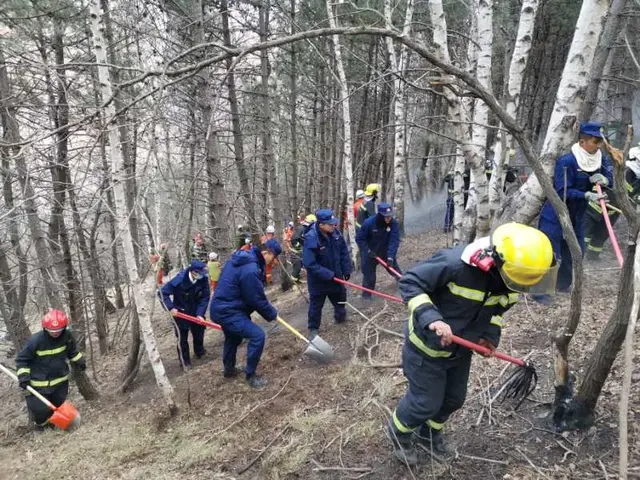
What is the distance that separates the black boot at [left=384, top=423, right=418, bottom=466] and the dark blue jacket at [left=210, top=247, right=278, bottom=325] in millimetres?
2675

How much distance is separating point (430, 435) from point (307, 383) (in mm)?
2105

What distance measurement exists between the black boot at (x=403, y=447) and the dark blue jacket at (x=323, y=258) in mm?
3101

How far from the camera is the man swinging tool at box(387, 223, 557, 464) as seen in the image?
9.04ft

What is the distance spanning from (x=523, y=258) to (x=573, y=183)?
10.5 feet

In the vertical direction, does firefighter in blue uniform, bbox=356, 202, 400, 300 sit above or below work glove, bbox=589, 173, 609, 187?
below

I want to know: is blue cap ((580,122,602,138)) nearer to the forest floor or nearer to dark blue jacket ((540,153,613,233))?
dark blue jacket ((540,153,613,233))

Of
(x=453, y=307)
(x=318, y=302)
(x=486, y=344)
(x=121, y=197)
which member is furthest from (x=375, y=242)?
(x=453, y=307)

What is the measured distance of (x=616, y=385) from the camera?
3.62 meters

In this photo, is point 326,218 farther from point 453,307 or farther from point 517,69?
point 453,307

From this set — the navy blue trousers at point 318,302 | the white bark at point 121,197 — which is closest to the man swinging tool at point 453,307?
the white bark at point 121,197

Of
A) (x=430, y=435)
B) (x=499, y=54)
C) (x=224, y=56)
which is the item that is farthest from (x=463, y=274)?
(x=499, y=54)

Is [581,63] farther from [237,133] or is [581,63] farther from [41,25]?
[41,25]

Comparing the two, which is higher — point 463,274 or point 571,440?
point 463,274

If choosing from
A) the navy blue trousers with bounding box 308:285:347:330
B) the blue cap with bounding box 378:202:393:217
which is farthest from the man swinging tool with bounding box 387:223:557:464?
the blue cap with bounding box 378:202:393:217
